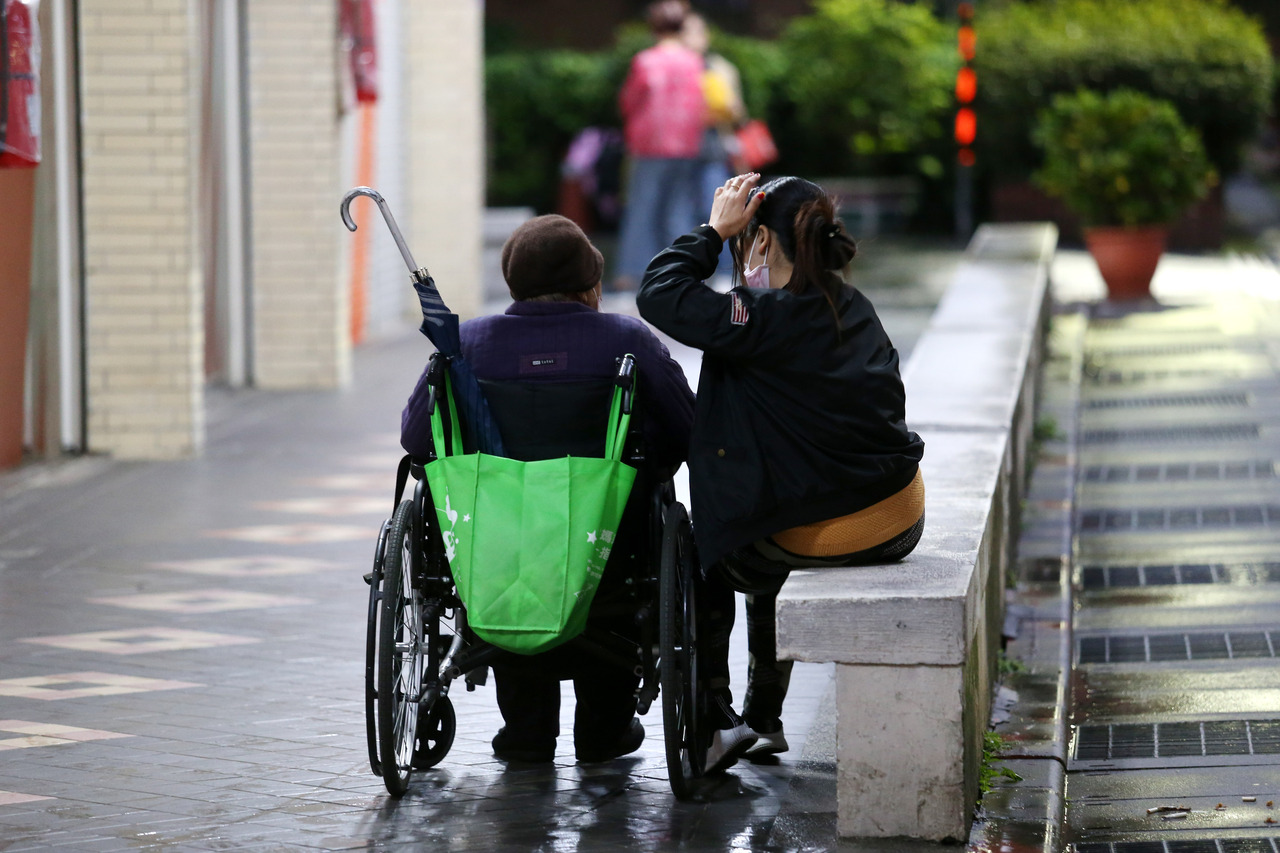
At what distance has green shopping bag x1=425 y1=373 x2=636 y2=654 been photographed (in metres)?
4.57

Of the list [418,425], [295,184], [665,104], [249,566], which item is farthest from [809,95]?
[418,425]

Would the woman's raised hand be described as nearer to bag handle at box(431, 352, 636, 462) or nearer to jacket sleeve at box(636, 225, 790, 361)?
jacket sleeve at box(636, 225, 790, 361)

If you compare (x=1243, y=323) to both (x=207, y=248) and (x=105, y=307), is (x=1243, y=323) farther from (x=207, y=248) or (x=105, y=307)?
(x=105, y=307)

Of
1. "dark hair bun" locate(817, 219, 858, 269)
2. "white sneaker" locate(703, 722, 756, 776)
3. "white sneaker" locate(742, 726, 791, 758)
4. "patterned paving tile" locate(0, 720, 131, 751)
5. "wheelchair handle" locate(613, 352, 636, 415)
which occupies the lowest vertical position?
"patterned paving tile" locate(0, 720, 131, 751)

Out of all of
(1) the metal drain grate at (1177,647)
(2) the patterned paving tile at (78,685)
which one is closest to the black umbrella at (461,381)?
(2) the patterned paving tile at (78,685)

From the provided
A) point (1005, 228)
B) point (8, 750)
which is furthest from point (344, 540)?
point (1005, 228)

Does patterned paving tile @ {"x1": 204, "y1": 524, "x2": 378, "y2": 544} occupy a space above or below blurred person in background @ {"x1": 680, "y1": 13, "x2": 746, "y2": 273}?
below

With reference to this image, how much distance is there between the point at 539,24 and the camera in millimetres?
34562

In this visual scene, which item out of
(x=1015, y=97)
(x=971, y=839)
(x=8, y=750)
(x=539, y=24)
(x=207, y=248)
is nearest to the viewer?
(x=971, y=839)

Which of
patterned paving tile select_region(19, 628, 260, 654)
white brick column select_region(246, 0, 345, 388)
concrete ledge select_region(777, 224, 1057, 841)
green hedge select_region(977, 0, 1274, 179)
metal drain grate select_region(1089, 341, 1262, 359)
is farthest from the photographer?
green hedge select_region(977, 0, 1274, 179)

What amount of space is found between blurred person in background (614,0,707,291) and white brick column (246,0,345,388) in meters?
3.76

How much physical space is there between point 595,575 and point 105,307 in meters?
5.91

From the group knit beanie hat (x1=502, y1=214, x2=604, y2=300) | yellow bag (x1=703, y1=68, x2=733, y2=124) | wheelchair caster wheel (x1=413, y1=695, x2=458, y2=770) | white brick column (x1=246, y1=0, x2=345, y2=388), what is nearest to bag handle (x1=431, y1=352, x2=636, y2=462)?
knit beanie hat (x1=502, y1=214, x2=604, y2=300)

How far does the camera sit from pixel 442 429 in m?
4.77
